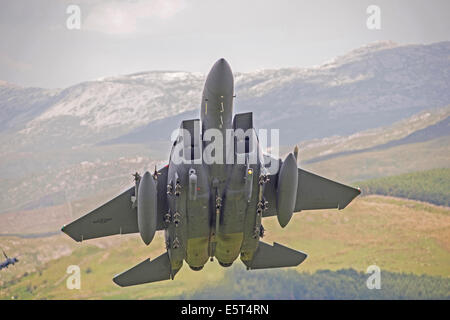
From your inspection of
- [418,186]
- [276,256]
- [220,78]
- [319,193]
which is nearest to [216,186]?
[220,78]

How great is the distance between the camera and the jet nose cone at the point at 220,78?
8578 mm

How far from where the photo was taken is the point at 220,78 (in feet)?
28.2

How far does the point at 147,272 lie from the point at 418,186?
2001cm

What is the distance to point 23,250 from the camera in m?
20.6

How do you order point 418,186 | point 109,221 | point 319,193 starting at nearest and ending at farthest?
point 109,221 < point 319,193 < point 418,186

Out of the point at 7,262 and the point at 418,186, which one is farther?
the point at 418,186

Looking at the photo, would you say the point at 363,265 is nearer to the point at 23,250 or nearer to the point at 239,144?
the point at 239,144

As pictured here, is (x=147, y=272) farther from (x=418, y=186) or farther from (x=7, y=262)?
(x=418, y=186)

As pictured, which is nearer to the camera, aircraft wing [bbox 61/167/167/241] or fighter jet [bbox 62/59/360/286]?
fighter jet [bbox 62/59/360/286]

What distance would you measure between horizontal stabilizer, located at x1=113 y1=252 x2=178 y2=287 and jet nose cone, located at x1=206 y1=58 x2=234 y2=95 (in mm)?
5431

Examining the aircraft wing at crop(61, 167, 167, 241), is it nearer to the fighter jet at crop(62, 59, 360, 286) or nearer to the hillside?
the fighter jet at crop(62, 59, 360, 286)

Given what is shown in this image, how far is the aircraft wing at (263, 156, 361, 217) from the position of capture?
12147 millimetres

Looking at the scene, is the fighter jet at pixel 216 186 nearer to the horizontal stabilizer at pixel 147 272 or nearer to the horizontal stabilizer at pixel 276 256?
the horizontal stabilizer at pixel 147 272

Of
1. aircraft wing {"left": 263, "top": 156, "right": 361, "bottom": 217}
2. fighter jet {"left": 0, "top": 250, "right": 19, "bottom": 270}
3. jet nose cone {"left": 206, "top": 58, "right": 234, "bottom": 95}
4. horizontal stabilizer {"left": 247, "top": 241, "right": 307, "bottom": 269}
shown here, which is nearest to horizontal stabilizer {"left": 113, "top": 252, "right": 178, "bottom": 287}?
horizontal stabilizer {"left": 247, "top": 241, "right": 307, "bottom": 269}
